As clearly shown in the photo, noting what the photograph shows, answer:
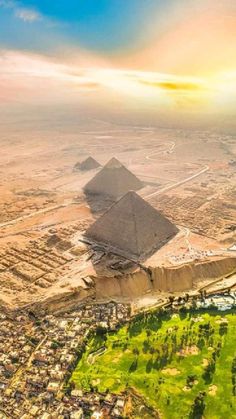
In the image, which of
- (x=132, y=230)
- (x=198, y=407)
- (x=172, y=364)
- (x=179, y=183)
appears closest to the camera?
(x=198, y=407)

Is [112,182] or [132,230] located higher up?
[112,182]

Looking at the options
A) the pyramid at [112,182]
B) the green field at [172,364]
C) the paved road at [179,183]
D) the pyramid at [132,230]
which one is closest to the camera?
the green field at [172,364]

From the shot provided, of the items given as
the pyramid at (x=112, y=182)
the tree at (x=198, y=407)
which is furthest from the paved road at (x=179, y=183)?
the tree at (x=198, y=407)

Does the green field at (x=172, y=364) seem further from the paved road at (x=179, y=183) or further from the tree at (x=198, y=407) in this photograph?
the paved road at (x=179, y=183)

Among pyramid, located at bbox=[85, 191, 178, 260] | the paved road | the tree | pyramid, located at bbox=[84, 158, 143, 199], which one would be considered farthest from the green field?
the paved road

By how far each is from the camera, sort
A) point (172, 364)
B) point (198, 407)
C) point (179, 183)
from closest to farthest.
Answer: point (198, 407), point (172, 364), point (179, 183)

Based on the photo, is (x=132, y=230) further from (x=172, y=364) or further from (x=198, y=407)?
(x=198, y=407)

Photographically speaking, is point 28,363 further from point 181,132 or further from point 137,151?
point 181,132

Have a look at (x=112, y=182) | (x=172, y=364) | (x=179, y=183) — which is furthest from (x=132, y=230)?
(x=179, y=183)
